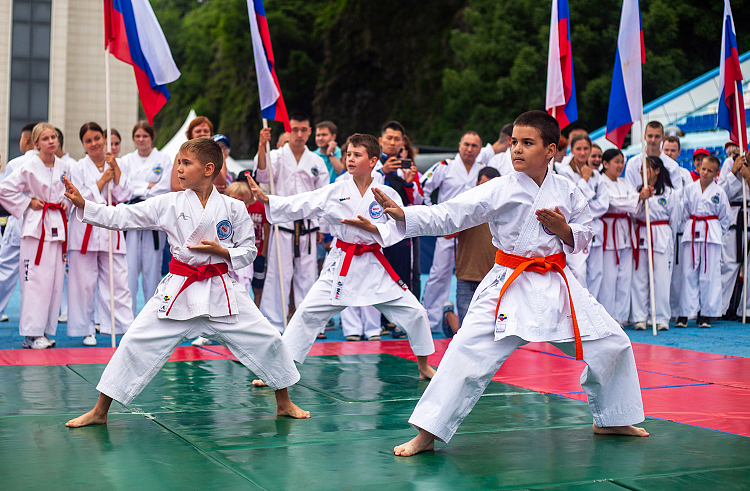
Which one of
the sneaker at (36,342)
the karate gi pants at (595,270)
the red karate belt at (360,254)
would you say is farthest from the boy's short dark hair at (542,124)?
the karate gi pants at (595,270)

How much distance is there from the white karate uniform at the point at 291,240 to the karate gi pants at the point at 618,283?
291 centimetres

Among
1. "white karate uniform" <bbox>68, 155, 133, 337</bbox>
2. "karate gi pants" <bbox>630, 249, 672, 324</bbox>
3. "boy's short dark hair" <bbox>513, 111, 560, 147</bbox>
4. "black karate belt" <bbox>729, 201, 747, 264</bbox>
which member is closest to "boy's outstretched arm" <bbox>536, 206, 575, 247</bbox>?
"boy's short dark hair" <bbox>513, 111, 560, 147</bbox>

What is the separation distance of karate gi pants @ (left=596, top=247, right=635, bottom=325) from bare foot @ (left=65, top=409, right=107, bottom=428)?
A: 551 centimetres

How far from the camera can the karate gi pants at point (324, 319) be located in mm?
4773

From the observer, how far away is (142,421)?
3.78 metres

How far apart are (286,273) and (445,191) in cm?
175

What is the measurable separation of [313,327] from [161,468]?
1.91m

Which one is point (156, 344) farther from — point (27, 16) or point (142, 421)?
point (27, 16)

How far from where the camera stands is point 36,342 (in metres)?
6.25

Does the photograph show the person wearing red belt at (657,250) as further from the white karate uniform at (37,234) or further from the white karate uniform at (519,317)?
the white karate uniform at (37,234)

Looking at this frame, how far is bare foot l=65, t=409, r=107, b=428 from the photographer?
3.62 meters

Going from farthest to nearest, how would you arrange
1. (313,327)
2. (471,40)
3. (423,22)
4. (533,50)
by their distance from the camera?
(423,22)
(471,40)
(533,50)
(313,327)

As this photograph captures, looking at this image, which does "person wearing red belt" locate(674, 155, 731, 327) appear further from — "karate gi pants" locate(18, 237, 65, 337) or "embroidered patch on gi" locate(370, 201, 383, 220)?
"karate gi pants" locate(18, 237, 65, 337)

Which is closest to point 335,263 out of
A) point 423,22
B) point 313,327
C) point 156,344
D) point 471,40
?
point 313,327
